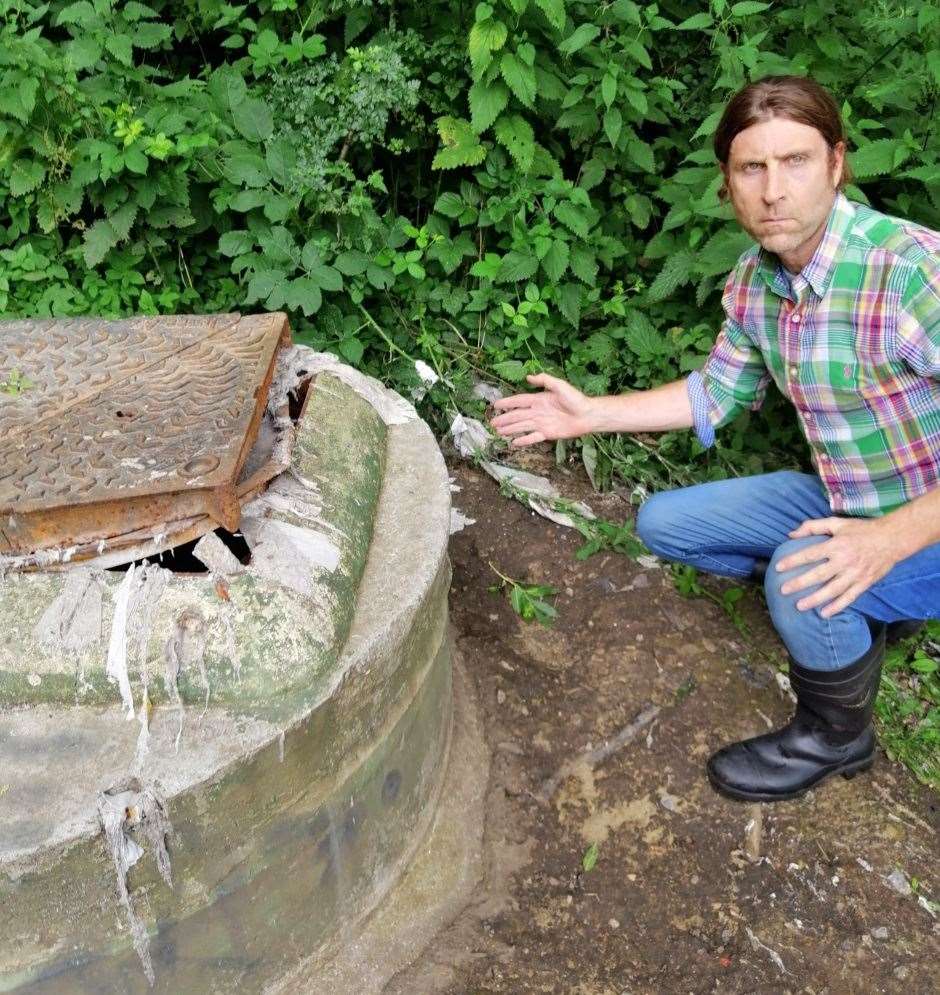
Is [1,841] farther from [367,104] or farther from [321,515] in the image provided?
[367,104]

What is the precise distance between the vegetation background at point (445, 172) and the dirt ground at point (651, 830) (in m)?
0.56

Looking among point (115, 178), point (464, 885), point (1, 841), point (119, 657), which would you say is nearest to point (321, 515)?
point (119, 657)

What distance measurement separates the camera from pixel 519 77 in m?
3.20

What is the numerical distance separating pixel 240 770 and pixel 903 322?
5.45 ft

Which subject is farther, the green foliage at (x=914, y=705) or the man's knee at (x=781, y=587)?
the green foliage at (x=914, y=705)

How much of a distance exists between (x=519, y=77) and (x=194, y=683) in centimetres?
241

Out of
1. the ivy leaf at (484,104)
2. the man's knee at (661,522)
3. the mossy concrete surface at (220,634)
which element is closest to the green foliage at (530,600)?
the man's knee at (661,522)

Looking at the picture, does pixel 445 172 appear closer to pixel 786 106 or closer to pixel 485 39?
pixel 485 39

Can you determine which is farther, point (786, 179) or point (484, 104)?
point (484, 104)

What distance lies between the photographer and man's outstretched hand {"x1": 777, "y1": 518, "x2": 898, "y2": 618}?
2.13 metres

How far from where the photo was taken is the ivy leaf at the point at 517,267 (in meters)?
3.50

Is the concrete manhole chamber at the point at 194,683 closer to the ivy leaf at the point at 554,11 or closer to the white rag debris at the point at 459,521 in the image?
the white rag debris at the point at 459,521

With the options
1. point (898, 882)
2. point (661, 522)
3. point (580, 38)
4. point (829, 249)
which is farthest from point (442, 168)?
point (898, 882)

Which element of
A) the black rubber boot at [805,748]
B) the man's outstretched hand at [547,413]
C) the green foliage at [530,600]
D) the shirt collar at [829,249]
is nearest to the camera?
the shirt collar at [829,249]
